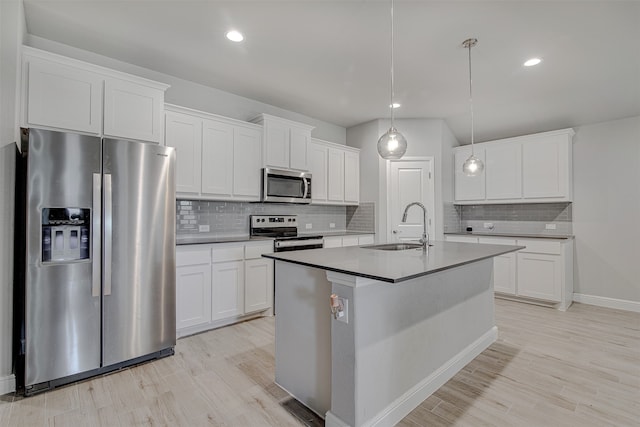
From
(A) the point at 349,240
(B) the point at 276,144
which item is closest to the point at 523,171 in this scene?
(A) the point at 349,240

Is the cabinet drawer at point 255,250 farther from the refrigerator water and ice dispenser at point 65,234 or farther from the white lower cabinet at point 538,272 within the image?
the white lower cabinet at point 538,272

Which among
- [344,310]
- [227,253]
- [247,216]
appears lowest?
[344,310]

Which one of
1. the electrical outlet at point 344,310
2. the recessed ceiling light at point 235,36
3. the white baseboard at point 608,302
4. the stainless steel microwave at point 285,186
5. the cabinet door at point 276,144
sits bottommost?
the white baseboard at point 608,302

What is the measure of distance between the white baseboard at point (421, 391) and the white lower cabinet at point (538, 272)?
1811 millimetres

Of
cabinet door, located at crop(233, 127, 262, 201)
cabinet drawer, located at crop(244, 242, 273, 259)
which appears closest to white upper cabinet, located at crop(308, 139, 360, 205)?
cabinet door, located at crop(233, 127, 262, 201)

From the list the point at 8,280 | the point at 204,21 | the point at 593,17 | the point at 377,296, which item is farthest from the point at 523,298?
the point at 8,280

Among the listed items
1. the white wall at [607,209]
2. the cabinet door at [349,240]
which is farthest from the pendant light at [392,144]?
the white wall at [607,209]

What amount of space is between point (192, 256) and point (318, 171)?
2.27 m

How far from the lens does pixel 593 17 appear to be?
244 cm

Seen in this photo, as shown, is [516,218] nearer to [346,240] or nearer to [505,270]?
[505,270]

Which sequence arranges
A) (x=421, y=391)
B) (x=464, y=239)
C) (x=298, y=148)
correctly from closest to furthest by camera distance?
1. (x=421, y=391)
2. (x=298, y=148)
3. (x=464, y=239)

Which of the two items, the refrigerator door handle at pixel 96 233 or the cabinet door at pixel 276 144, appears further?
the cabinet door at pixel 276 144

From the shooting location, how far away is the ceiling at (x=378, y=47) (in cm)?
237

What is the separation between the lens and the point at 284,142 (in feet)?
13.5
